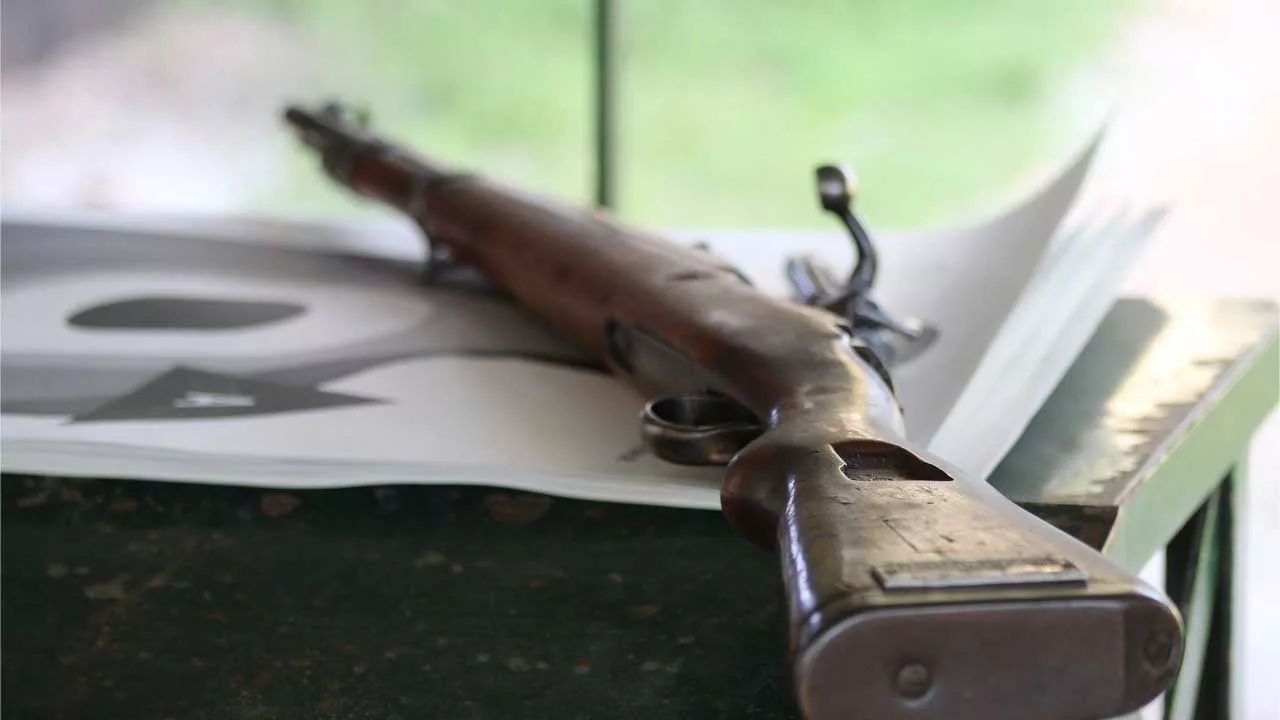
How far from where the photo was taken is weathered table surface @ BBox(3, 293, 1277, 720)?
0.40 meters

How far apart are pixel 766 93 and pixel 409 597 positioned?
1.83m

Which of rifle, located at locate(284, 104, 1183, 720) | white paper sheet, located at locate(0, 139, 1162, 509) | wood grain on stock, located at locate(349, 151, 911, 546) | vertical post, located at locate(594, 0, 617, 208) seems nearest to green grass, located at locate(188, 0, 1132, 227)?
vertical post, located at locate(594, 0, 617, 208)

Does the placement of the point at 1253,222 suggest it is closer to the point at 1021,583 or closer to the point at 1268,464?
the point at 1268,464

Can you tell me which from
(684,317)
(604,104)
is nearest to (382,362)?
(684,317)

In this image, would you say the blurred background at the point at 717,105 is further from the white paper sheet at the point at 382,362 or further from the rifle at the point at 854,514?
the rifle at the point at 854,514

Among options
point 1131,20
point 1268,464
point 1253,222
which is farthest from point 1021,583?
point 1131,20

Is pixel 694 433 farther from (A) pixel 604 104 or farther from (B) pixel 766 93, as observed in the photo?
(B) pixel 766 93

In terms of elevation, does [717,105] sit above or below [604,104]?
below

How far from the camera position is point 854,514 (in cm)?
28

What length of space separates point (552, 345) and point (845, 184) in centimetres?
19

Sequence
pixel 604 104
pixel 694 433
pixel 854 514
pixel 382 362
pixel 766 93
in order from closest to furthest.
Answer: pixel 854 514, pixel 694 433, pixel 382 362, pixel 604 104, pixel 766 93

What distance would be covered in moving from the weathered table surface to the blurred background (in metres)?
0.63

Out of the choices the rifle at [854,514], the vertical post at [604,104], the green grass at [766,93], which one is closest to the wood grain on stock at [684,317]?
the rifle at [854,514]

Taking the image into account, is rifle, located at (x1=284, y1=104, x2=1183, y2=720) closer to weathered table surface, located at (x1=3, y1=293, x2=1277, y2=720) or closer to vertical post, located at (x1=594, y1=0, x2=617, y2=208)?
weathered table surface, located at (x1=3, y1=293, x2=1277, y2=720)
